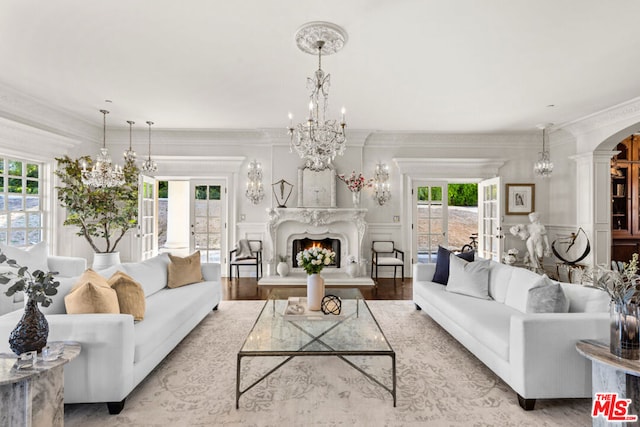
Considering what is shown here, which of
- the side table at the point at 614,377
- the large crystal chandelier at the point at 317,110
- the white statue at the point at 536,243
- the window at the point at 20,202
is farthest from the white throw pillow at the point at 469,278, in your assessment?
the window at the point at 20,202

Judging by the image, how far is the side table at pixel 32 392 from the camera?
4.97 ft

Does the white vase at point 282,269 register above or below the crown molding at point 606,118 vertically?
below

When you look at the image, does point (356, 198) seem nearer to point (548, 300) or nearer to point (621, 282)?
point (548, 300)

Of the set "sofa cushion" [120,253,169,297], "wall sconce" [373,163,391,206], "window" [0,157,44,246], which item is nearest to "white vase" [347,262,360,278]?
"wall sconce" [373,163,391,206]

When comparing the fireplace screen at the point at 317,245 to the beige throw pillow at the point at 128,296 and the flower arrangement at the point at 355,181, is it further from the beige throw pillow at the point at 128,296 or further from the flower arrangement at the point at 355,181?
the beige throw pillow at the point at 128,296

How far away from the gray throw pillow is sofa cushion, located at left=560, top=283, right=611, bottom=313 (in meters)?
0.10

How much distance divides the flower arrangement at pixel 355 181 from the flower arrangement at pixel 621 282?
416 cm

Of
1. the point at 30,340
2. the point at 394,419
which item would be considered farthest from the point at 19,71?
the point at 394,419

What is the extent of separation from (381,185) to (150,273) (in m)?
4.07

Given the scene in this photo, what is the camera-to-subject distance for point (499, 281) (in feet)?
10.4

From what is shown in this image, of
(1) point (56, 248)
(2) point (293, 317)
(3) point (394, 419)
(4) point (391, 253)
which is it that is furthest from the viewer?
(4) point (391, 253)

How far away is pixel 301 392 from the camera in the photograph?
225cm

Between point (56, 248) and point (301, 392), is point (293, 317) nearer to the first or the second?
point (301, 392)

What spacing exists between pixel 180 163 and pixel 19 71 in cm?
272
